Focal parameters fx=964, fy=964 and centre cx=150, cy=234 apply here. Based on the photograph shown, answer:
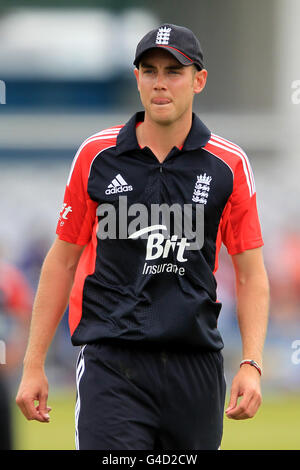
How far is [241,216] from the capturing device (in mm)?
4207

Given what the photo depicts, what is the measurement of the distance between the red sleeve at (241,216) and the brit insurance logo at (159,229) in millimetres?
186

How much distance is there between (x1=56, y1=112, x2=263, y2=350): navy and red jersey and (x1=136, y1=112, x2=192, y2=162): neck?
43 mm

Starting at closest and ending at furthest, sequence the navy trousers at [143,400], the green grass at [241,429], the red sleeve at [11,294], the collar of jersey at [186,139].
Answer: the navy trousers at [143,400], the collar of jersey at [186,139], the red sleeve at [11,294], the green grass at [241,429]

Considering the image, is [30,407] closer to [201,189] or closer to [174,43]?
[201,189]

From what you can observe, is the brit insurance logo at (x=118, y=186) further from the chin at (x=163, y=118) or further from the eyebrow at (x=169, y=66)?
the eyebrow at (x=169, y=66)

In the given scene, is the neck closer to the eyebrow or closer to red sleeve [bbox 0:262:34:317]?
the eyebrow

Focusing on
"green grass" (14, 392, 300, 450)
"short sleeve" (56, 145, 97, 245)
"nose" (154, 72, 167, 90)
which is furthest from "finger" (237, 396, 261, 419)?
"green grass" (14, 392, 300, 450)

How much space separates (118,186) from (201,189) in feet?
1.15

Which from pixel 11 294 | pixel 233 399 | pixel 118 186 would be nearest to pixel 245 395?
pixel 233 399

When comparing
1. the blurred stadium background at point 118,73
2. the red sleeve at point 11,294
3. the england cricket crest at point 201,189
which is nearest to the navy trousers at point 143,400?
the england cricket crest at point 201,189

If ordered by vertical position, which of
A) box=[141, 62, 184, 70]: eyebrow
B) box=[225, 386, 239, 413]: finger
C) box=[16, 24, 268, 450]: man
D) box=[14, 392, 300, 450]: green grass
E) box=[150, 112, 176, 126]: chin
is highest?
box=[141, 62, 184, 70]: eyebrow

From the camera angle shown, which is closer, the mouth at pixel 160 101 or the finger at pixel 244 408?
the finger at pixel 244 408

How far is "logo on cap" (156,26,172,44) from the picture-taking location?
4.01m

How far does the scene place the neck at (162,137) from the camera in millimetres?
4168
